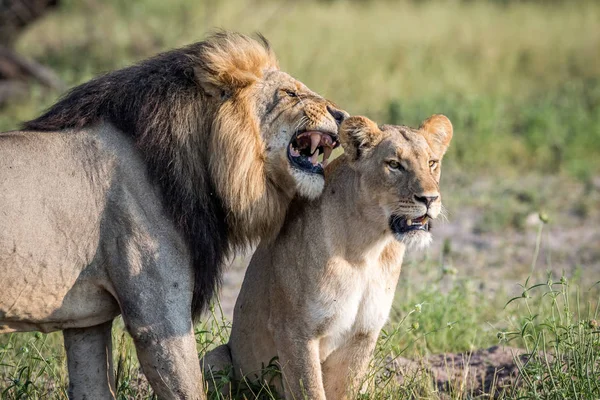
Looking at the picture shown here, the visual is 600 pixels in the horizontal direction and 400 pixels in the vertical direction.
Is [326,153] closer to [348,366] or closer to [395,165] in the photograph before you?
[395,165]

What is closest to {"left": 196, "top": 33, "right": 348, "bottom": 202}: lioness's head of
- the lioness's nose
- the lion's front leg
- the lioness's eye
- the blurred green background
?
the lioness's eye

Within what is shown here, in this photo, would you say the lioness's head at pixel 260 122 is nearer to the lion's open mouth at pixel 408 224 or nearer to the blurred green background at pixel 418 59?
the lion's open mouth at pixel 408 224

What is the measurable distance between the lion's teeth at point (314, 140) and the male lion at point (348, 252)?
0.37 feet

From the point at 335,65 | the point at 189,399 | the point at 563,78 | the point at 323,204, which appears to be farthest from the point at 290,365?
the point at 563,78

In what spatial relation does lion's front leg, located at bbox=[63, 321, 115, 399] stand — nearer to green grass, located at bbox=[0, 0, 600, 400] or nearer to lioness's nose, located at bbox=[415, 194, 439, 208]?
green grass, located at bbox=[0, 0, 600, 400]

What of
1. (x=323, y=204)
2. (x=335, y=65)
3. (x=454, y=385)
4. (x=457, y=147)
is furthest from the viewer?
(x=335, y=65)

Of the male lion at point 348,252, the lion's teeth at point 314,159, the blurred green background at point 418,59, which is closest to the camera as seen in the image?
the male lion at point 348,252

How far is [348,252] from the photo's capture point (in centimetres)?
367

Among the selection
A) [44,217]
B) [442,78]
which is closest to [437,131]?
[44,217]

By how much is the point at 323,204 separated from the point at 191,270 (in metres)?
0.56

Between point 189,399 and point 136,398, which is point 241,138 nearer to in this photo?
point 189,399

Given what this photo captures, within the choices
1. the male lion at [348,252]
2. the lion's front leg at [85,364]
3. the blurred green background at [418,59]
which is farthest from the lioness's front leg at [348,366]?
the blurred green background at [418,59]

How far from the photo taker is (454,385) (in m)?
4.01

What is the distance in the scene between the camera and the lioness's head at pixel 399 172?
136 inches
